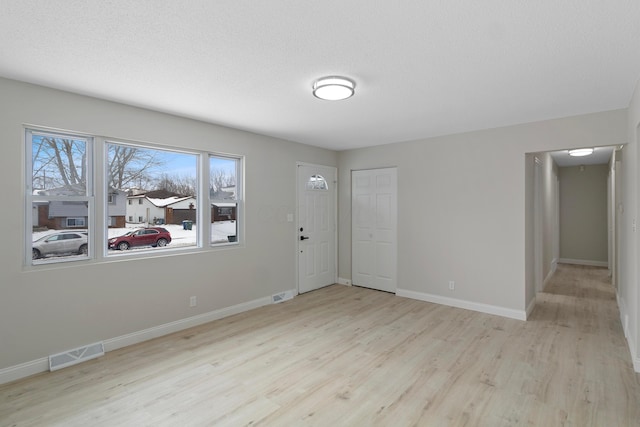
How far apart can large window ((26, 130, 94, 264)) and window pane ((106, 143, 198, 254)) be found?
222 millimetres

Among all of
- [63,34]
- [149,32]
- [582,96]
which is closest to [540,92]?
[582,96]

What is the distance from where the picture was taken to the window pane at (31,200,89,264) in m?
2.88

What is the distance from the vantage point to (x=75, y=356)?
296 cm

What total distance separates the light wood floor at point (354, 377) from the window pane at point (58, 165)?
5.35 feet

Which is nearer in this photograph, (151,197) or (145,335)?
(145,335)

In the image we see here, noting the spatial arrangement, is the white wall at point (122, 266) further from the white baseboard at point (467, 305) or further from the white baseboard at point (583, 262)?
the white baseboard at point (583, 262)

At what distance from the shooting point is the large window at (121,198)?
2918 millimetres

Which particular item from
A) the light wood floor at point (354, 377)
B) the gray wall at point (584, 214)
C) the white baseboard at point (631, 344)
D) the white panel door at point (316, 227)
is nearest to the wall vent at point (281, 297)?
the white panel door at point (316, 227)

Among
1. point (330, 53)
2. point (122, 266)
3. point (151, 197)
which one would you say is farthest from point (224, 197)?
point (330, 53)

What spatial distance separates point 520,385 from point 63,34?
4.10 meters

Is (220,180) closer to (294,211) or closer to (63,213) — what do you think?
(294,211)

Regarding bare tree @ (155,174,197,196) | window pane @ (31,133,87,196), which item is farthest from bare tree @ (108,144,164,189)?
window pane @ (31,133,87,196)

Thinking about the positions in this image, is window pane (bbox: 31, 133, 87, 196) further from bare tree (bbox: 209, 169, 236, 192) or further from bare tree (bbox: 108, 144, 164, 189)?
bare tree (bbox: 209, 169, 236, 192)

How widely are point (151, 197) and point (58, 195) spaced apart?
86cm
